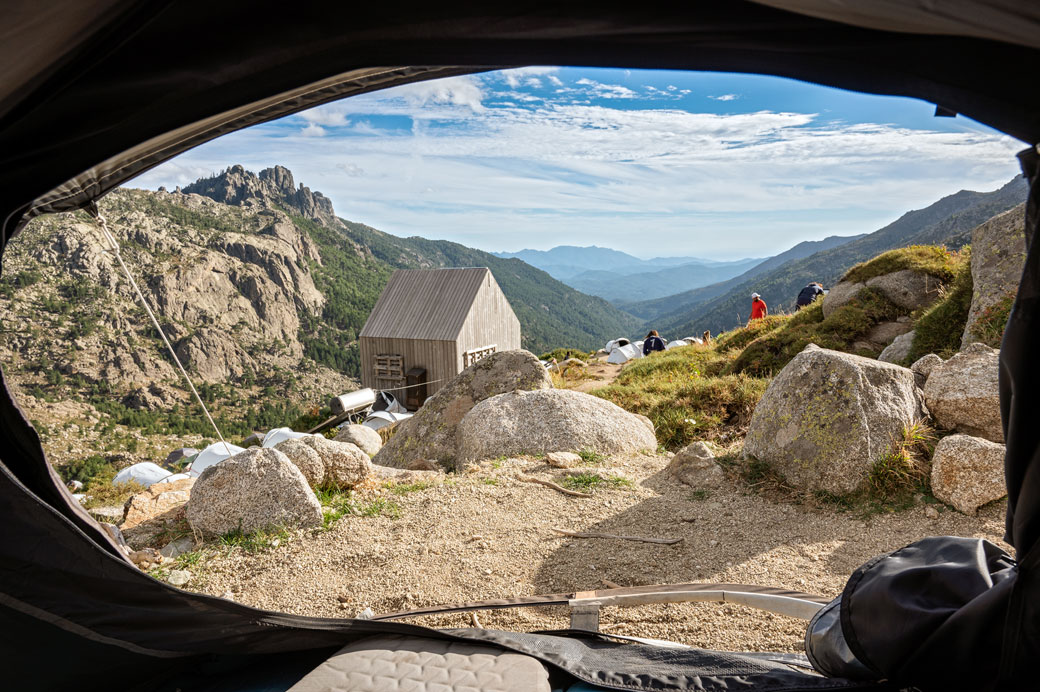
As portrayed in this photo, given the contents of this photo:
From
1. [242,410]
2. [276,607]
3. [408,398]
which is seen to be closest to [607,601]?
[276,607]

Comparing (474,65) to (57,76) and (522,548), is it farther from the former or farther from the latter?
(522,548)

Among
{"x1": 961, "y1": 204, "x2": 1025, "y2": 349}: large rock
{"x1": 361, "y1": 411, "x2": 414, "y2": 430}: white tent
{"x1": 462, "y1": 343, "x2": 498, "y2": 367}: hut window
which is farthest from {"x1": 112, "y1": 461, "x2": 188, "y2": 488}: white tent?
{"x1": 961, "y1": 204, "x2": 1025, "y2": 349}: large rock

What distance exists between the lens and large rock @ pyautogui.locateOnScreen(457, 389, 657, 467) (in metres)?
6.40

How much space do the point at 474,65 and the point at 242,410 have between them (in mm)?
81266

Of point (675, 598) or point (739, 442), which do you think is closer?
point (675, 598)

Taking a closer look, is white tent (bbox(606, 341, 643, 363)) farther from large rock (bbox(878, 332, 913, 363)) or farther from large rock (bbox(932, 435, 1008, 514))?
large rock (bbox(932, 435, 1008, 514))

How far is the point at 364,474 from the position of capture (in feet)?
17.6

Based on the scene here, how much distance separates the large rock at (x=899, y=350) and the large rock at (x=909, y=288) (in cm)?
231

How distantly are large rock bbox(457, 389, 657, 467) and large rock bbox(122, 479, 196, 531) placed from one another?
281 cm

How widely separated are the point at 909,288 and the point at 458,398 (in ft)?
26.9

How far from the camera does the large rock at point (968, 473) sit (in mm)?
4102

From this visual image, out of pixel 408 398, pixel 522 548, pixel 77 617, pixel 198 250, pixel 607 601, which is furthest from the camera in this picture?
pixel 198 250

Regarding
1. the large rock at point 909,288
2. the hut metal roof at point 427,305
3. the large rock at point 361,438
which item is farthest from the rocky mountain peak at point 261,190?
the large rock at point 909,288

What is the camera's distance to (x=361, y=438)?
1036cm
